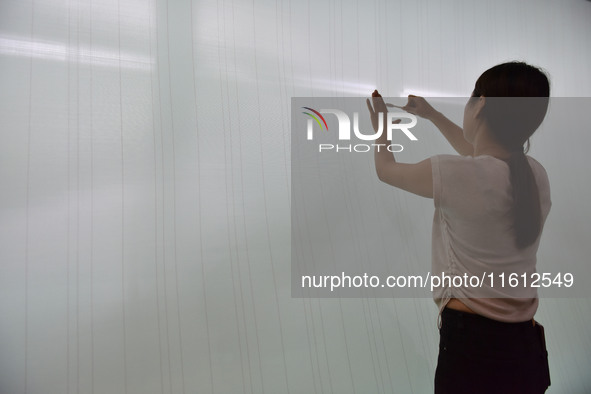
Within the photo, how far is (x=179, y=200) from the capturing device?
122cm

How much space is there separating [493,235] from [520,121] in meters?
0.26

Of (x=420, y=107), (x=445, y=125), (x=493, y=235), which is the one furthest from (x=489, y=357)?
(x=420, y=107)

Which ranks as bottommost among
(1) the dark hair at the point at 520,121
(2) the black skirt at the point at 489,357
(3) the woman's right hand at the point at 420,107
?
(2) the black skirt at the point at 489,357

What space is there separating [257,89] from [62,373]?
1.02 metres

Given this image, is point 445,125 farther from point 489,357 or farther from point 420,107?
point 489,357

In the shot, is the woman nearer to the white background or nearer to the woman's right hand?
the woman's right hand

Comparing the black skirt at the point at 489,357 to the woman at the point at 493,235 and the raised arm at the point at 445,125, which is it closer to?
the woman at the point at 493,235

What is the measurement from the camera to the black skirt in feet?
2.72

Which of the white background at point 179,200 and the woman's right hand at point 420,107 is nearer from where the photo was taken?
the white background at point 179,200

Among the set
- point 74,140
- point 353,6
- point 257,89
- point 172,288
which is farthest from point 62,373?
point 353,6

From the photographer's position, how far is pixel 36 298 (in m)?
1.08

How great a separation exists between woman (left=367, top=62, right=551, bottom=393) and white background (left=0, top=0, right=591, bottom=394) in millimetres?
545

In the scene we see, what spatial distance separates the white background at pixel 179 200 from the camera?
3.60ft

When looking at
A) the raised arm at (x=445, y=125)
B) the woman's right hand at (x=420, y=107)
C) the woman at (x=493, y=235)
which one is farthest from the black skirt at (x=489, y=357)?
the woman's right hand at (x=420, y=107)
